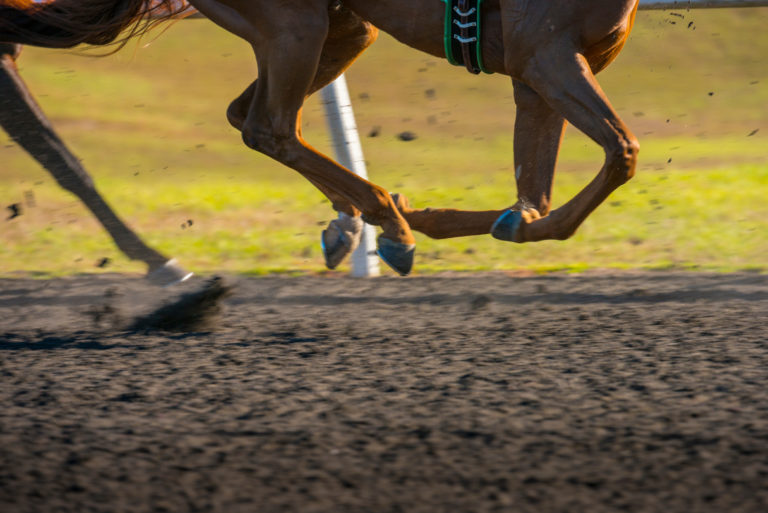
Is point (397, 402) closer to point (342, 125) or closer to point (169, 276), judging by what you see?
point (169, 276)

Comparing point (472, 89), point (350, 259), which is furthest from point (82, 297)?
point (472, 89)

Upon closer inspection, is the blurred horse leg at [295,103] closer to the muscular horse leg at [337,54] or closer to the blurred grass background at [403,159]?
the muscular horse leg at [337,54]

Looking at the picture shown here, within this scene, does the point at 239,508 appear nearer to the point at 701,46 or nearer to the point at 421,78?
the point at 421,78

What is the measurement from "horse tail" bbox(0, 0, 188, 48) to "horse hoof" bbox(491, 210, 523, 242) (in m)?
1.78

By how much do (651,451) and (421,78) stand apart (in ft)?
29.2

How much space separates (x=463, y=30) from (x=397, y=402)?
1473 millimetres

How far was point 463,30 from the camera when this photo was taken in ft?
11.6

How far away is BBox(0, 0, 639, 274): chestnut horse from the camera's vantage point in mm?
3391

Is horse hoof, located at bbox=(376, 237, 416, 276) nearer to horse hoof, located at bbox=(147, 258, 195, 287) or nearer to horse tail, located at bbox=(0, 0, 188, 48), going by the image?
horse hoof, located at bbox=(147, 258, 195, 287)

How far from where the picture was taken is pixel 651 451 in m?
2.44

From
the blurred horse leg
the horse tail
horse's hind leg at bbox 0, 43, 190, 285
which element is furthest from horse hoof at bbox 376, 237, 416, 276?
the horse tail

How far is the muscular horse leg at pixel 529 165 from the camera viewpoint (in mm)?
3773

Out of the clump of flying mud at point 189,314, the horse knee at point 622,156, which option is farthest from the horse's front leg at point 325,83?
the horse knee at point 622,156

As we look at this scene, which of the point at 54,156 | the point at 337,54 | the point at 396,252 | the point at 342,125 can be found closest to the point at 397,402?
the point at 396,252
